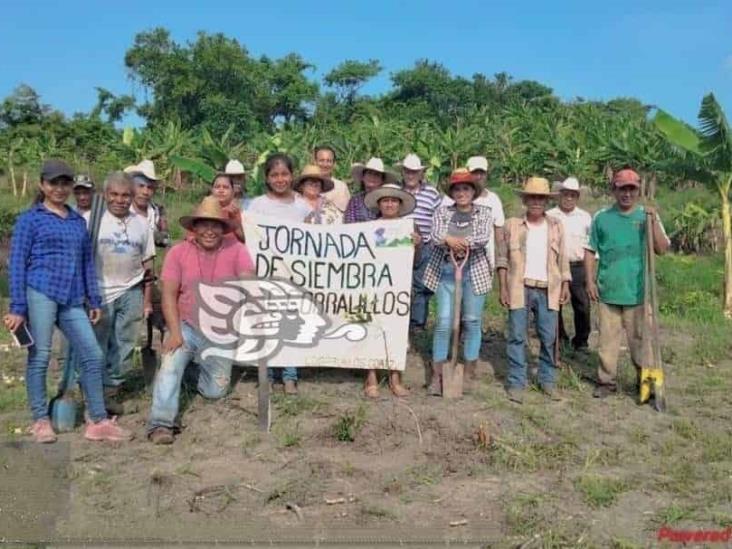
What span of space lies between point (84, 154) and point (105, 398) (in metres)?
28.5

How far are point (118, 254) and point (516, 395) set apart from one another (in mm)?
3252

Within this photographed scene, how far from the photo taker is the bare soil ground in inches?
165

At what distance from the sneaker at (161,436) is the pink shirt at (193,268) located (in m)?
0.82

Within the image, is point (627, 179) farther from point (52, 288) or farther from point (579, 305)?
point (52, 288)

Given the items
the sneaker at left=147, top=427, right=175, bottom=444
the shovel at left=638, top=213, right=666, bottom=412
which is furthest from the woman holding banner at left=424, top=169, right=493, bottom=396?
the sneaker at left=147, top=427, right=175, bottom=444

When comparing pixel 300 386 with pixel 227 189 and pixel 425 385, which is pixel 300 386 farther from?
pixel 227 189

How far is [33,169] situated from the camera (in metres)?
28.7

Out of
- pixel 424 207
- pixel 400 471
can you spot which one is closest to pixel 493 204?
pixel 424 207

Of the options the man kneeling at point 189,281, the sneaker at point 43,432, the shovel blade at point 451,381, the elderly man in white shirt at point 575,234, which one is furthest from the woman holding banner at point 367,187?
the sneaker at point 43,432

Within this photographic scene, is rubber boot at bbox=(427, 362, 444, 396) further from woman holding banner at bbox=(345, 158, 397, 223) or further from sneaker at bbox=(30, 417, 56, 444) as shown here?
sneaker at bbox=(30, 417, 56, 444)

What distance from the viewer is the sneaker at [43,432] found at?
529 centimetres

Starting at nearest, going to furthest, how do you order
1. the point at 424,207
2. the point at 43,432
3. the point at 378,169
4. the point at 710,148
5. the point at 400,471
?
the point at 400,471 < the point at 43,432 < the point at 378,169 < the point at 424,207 < the point at 710,148

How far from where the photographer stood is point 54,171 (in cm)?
502

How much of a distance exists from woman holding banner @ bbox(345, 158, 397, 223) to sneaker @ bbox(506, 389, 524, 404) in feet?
5.99
